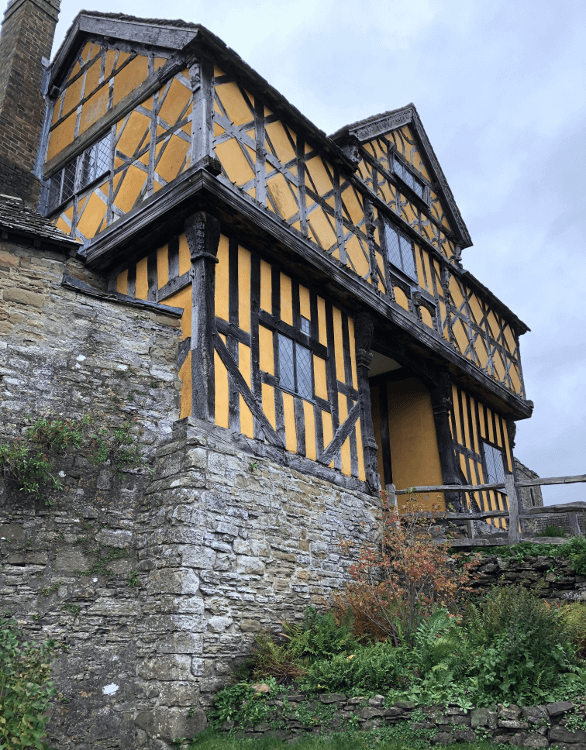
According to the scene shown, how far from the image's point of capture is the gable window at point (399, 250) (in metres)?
13.0

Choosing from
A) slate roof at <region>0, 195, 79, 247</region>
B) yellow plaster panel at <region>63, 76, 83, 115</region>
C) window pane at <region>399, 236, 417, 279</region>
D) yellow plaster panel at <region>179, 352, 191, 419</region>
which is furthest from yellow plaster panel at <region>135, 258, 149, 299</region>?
window pane at <region>399, 236, 417, 279</region>

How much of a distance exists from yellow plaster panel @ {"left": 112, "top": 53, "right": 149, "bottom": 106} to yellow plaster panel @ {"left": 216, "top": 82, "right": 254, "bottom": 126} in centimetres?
162

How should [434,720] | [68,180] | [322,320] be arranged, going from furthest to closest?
[68,180]
[322,320]
[434,720]

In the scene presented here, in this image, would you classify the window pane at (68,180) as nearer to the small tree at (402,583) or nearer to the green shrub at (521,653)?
the small tree at (402,583)

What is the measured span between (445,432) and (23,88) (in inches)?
418

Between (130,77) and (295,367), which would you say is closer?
(295,367)

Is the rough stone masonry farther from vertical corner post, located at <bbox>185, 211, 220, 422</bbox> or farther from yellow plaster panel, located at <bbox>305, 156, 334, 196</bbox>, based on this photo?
yellow plaster panel, located at <bbox>305, 156, 334, 196</bbox>

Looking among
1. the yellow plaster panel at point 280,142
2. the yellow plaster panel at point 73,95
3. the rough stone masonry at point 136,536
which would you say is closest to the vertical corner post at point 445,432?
the rough stone masonry at point 136,536

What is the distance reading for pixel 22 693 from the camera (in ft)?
18.2

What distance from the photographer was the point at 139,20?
1055cm

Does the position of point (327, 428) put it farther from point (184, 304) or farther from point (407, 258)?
point (407, 258)

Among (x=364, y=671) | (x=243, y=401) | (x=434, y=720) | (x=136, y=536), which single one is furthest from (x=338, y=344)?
(x=434, y=720)

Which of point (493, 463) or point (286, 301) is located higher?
point (286, 301)

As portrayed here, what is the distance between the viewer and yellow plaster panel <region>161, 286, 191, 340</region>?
8539mm
